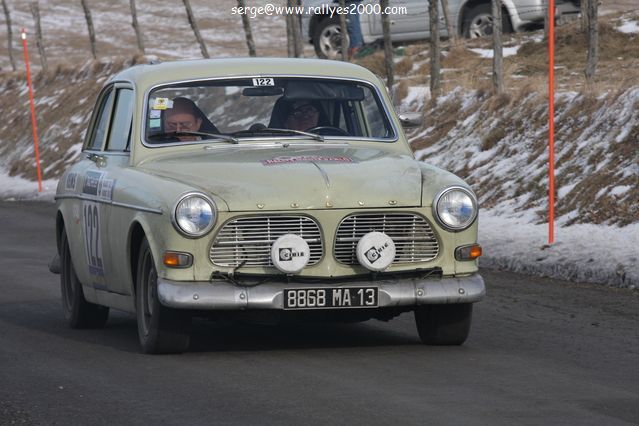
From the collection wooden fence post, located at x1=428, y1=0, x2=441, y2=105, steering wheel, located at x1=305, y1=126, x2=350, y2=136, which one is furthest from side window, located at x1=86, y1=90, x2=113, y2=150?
wooden fence post, located at x1=428, y1=0, x2=441, y2=105

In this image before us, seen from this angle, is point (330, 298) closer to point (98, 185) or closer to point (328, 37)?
point (98, 185)

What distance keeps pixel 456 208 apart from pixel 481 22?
25069 millimetres

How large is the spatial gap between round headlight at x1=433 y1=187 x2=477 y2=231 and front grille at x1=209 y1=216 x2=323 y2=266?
72 centimetres

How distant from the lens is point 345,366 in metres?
7.71

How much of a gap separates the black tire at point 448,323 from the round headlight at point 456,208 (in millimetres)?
532

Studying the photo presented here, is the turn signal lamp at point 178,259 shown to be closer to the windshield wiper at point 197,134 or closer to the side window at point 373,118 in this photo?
the windshield wiper at point 197,134

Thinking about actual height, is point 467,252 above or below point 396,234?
below

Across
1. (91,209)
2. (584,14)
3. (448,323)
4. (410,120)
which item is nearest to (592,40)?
(584,14)

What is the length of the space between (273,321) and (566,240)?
6.20m

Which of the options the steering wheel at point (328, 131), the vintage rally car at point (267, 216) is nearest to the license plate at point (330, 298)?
the vintage rally car at point (267, 216)

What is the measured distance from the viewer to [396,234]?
8016 millimetres

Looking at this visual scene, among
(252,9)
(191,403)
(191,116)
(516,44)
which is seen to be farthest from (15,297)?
(252,9)

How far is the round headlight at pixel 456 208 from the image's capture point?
26.4 feet

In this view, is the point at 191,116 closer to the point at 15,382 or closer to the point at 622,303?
the point at 15,382
